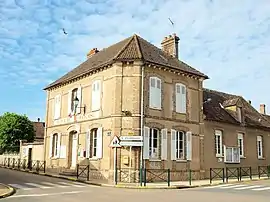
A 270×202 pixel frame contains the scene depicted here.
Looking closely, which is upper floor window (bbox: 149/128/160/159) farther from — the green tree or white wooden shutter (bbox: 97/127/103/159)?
the green tree

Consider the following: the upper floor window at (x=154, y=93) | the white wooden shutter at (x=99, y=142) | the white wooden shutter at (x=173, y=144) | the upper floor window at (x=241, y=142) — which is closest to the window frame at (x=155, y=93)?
the upper floor window at (x=154, y=93)

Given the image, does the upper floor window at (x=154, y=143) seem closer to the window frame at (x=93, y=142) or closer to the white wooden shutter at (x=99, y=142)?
the white wooden shutter at (x=99, y=142)

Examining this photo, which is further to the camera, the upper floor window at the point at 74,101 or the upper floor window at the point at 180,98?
the upper floor window at the point at 74,101

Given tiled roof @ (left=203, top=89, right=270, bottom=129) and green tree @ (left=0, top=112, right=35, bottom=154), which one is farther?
green tree @ (left=0, top=112, right=35, bottom=154)

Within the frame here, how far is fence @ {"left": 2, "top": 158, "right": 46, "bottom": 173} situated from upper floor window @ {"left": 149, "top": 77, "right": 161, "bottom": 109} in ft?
30.5

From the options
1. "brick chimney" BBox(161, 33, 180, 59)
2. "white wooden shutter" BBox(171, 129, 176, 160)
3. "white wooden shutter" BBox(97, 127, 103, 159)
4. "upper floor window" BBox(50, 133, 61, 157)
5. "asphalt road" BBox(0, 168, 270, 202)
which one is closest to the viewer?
"asphalt road" BBox(0, 168, 270, 202)

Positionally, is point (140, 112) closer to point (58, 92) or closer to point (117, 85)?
point (117, 85)

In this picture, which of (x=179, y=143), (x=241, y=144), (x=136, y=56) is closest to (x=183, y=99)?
(x=179, y=143)

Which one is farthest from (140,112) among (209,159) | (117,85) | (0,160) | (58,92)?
(0,160)

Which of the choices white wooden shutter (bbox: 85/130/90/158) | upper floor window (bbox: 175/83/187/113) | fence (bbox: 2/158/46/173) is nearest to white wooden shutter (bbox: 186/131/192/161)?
upper floor window (bbox: 175/83/187/113)

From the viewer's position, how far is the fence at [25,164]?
2546 cm

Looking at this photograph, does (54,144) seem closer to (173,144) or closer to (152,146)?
(152,146)

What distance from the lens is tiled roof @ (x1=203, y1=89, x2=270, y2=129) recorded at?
24.0 m

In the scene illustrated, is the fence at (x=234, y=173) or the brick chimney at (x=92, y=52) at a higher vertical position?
the brick chimney at (x=92, y=52)
